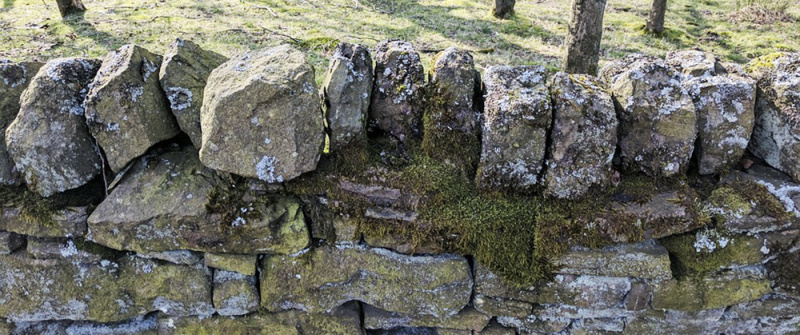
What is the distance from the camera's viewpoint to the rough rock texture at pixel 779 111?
3.32 m

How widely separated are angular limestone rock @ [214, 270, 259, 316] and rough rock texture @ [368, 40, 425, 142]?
1434mm

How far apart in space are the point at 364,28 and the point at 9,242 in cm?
Result: 620

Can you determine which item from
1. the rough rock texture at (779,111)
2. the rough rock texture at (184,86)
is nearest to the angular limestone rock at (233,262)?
the rough rock texture at (184,86)

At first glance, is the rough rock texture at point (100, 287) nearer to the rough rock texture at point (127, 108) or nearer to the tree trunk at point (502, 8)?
the rough rock texture at point (127, 108)

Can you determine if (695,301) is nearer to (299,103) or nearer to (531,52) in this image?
(299,103)

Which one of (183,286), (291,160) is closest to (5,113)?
(183,286)

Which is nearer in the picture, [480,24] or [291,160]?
[291,160]

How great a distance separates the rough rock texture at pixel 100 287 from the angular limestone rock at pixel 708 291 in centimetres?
312

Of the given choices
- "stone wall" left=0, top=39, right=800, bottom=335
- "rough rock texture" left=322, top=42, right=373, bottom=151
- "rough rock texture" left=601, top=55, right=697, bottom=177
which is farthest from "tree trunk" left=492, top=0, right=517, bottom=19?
"rough rock texture" left=322, top=42, right=373, bottom=151

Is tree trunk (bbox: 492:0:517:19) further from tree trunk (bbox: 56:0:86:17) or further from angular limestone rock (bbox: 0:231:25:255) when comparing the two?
angular limestone rock (bbox: 0:231:25:255)

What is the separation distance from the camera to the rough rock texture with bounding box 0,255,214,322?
3.59 metres

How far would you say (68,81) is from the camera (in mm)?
3328

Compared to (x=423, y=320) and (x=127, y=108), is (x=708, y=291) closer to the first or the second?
(x=423, y=320)

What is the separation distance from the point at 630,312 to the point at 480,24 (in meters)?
6.64
